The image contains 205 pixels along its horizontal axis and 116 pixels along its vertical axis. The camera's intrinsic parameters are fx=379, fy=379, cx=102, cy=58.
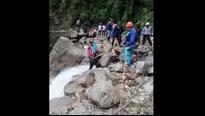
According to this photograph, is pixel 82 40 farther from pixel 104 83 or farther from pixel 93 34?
pixel 104 83

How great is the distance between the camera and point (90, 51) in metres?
3.79

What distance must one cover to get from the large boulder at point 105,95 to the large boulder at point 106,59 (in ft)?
0.69

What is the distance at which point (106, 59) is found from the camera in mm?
3732

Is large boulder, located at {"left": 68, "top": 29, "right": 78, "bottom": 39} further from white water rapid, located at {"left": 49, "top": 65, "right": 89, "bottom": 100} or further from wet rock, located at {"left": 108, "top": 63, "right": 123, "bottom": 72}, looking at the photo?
wet rock, located at {"left": 108, "top": 63, "right": 123, "bottom": 72}

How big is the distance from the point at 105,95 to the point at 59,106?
444 mm

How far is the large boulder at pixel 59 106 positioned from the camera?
3.49m

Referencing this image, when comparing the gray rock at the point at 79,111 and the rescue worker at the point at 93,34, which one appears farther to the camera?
the rescue worker at the point at 93,34

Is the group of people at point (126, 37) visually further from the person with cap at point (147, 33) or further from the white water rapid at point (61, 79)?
the white water rapid at point (61, 79)

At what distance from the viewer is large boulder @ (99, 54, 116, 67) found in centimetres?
372

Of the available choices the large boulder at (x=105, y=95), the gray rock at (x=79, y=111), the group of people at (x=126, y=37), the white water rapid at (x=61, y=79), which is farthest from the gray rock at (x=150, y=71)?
the gray rock at (x=79, y=111)

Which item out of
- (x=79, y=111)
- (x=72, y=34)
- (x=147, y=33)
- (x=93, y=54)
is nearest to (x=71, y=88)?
(x=79, y=111)
